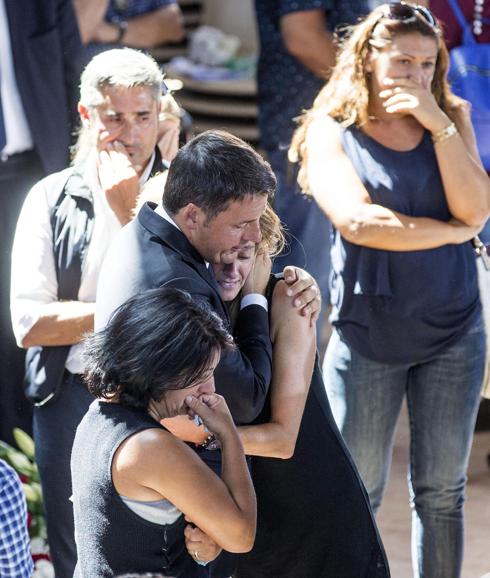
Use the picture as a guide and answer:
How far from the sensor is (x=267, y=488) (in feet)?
8.20

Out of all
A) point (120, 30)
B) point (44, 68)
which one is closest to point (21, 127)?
point (44, 68)

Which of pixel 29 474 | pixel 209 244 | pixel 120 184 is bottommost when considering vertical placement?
pixel 29 474

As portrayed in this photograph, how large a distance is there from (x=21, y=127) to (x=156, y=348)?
2214 millimetres

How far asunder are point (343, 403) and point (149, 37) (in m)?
2.20

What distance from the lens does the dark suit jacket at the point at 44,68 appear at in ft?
13.5

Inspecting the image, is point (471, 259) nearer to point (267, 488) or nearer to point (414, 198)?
point (414, 198)

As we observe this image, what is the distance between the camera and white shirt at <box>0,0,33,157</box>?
13.5ft

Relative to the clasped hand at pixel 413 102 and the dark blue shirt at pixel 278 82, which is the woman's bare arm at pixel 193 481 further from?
the dark blue shirt at pixel 278 82

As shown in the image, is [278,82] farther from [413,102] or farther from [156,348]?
[156,348]

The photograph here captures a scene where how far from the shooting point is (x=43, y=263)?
→ 3.01 meters

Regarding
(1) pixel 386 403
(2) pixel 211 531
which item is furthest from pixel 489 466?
(2) pixel 211 531

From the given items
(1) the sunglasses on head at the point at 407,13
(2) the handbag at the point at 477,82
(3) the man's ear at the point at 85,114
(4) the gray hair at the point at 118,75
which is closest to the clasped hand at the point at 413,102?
(1) the sunglasses on head at the point at 407,13

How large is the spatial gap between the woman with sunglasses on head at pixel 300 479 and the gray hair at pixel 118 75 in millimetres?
794

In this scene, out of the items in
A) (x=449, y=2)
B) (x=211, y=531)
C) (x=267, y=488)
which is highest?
(x=449, y=2)
